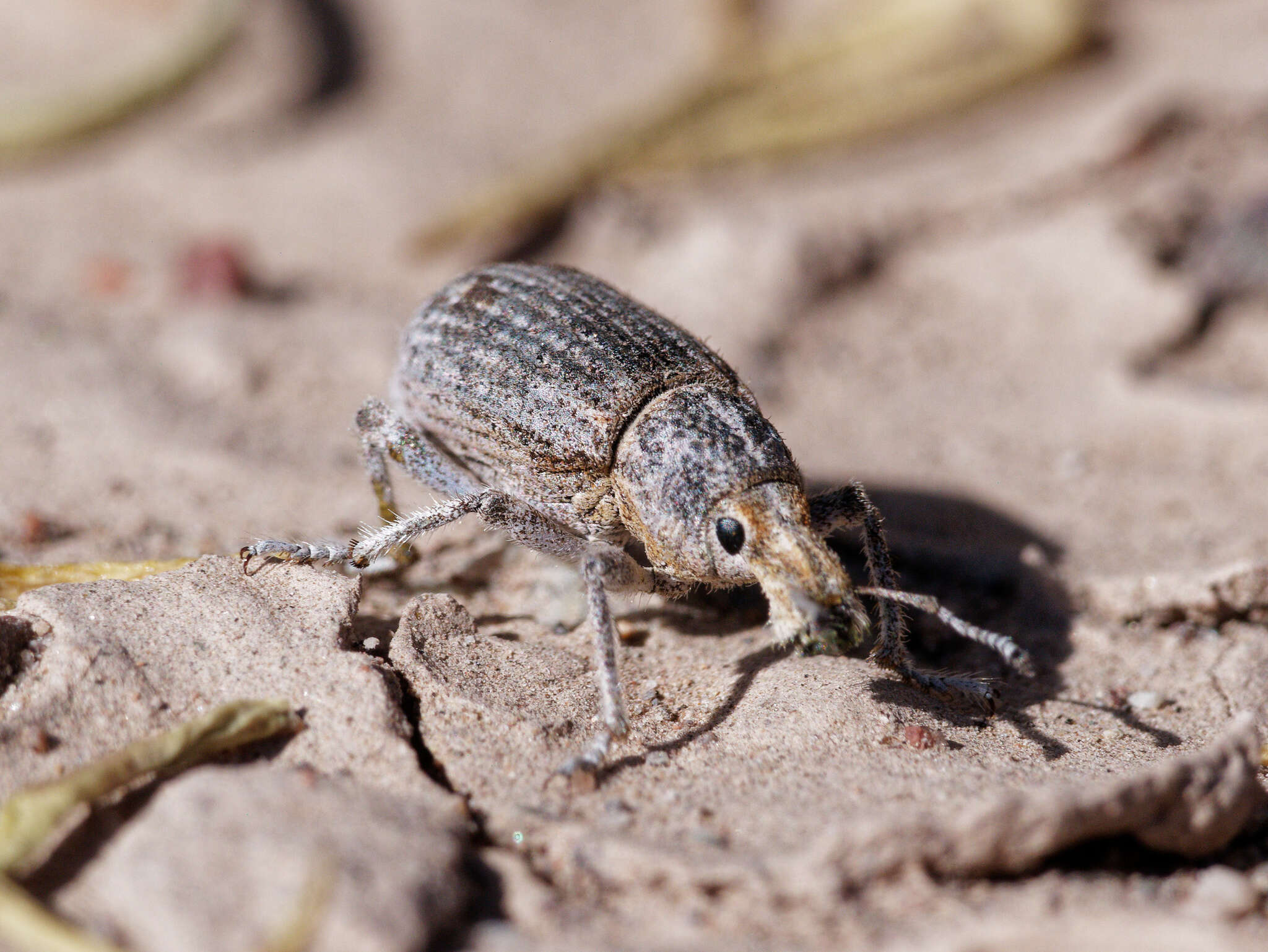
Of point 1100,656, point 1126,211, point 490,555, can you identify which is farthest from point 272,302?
point 1126,211

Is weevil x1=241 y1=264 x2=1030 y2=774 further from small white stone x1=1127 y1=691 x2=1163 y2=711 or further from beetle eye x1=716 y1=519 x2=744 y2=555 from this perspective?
small white stone x1=1127 y1=691 x2=1163 y2=711

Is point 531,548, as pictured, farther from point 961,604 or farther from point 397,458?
point 961,604

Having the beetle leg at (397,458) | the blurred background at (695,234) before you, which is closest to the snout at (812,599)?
the beetle leg at (397,458)

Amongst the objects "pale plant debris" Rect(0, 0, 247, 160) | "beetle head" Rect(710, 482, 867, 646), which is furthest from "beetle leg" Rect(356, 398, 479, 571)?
"pale plant debris" Rect(0, 0, 247, 160)

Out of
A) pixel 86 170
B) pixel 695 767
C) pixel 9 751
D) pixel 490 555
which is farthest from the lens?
pixel 86 170

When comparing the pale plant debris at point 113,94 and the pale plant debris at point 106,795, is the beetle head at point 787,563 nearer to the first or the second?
the pale plant debris at point 106,795

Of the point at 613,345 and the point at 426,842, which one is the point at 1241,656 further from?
the point at 426,842

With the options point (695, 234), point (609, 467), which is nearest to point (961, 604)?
point (609, 467)
